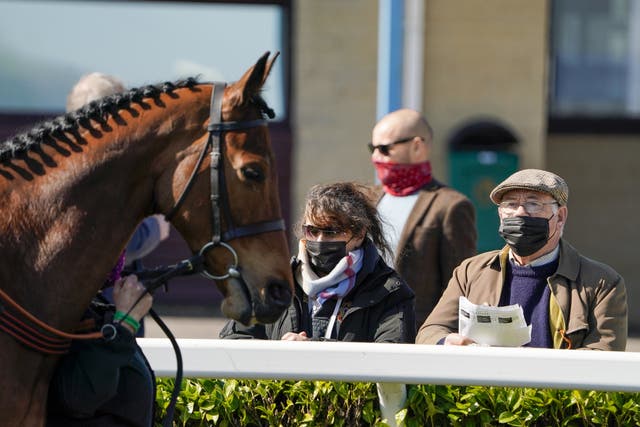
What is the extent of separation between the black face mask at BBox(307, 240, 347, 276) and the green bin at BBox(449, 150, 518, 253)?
19.6ft

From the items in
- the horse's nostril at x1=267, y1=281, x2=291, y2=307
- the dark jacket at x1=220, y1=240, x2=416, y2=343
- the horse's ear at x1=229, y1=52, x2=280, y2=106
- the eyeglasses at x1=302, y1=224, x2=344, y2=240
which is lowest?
the dark jacket at x1=220, y1=240, x2=416, y2=343

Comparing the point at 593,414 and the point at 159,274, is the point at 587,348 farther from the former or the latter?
the point at 159,274

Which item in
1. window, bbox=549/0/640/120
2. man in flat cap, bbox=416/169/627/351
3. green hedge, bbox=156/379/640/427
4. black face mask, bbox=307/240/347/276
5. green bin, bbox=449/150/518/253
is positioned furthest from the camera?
window, bbox=549/0/640/120

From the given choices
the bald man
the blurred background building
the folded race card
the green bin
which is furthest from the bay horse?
the blurred background building

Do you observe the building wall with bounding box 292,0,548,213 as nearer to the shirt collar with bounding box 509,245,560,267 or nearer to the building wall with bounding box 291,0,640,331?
the building wall with bounding box 291,0,640,331

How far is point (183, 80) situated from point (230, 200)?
380 millimetres

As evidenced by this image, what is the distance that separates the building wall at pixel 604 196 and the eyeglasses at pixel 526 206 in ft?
25.2

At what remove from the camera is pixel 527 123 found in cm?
1119

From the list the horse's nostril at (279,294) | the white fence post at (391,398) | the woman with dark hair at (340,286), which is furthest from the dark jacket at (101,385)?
the woman with dark hair at (340,286)

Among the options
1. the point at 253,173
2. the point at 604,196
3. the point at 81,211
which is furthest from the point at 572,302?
the point at 604,196

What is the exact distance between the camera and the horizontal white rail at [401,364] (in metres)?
3.64

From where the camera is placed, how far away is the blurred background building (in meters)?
11.0

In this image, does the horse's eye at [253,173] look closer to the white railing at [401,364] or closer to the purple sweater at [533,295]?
the white railing at [401,364]

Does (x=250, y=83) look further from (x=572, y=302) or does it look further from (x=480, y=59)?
(x=480, y=59)
